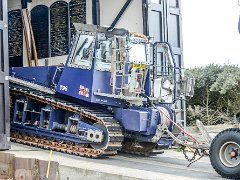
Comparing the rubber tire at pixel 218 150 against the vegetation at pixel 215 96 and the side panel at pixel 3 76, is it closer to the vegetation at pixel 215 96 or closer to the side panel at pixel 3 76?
the side panel at pixel 3 76

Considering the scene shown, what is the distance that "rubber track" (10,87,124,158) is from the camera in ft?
34.6

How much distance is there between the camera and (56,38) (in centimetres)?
1705

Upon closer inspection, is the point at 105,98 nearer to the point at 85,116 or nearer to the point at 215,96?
the point at 85,116

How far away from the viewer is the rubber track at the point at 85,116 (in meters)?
10.5

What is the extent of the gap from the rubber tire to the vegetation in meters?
13.4

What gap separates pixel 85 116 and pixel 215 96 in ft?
45.5

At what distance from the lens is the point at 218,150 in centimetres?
831

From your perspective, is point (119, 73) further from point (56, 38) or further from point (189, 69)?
point (189, 69)

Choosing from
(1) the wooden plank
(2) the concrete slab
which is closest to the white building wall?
(2) the concrete slab

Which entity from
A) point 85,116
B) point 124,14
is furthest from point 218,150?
point 124,14

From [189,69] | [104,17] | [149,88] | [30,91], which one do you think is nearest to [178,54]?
[104,17]

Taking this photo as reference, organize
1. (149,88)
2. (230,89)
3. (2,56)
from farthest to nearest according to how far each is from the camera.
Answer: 1. (230,89)
2. (149,88)
3. (2,56)

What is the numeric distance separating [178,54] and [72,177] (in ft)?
23.1

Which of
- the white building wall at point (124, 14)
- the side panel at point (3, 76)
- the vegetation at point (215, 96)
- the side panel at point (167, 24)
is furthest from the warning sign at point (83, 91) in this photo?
the vegetation at point (215, 96)
